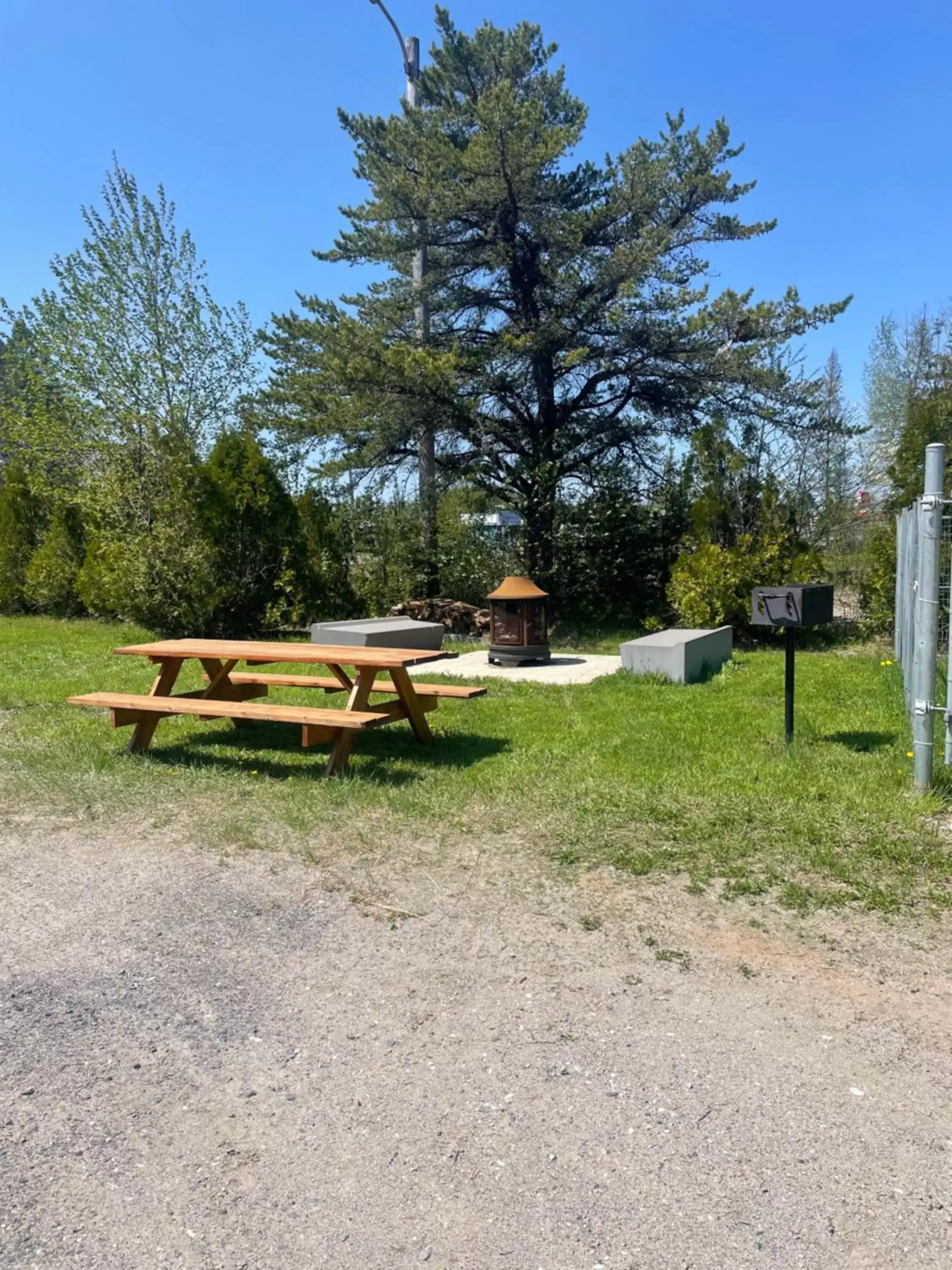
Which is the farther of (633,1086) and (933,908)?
(933,908)

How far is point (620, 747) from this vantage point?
6016mm

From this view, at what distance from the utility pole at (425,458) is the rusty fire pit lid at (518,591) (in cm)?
446

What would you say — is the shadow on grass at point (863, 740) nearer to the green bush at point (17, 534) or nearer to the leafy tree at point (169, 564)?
the leafy tree at point (169, 564)

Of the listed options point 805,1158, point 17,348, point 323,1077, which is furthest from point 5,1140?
point 17,348

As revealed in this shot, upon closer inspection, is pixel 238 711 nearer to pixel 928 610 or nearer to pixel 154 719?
pixel 154 719

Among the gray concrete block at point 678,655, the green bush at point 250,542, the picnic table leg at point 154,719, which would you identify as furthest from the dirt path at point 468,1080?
the green bush at point 250,542

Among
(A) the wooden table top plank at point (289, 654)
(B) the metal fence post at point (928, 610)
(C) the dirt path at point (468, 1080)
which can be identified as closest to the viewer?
(C) the dirt path at point (468, 1080)

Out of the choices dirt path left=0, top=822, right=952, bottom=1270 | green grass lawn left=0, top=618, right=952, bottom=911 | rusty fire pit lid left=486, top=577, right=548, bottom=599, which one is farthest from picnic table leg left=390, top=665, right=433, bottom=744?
rusty fire pit lid left=486, top=577, right=548, bottom=599

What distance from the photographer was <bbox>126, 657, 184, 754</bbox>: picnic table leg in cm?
617

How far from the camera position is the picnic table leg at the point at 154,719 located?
617 cm

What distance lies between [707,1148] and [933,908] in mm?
1794

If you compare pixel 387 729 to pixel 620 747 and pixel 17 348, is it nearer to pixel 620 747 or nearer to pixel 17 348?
pixel 620 747

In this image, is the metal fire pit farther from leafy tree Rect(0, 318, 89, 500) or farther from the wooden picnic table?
leafy tree Rect(0, 318, 89, 500)

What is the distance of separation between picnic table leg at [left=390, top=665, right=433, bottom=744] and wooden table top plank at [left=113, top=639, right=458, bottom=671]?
3.9 inches
